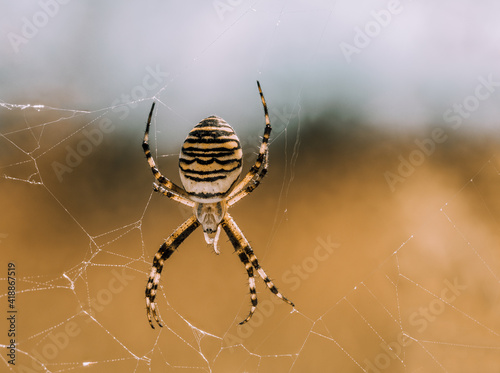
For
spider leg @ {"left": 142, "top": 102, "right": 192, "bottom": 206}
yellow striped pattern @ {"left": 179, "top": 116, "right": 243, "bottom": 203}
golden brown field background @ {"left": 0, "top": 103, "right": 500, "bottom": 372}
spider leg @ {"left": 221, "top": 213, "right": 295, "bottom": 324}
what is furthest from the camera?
golden brown field background @ {"left": 0, "top": 103, "right": 500, "bottom": 372}

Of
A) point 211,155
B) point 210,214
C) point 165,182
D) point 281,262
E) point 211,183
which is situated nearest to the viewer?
point 211,155

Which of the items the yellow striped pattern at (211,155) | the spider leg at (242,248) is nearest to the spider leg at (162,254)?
the spider leg at (242,248)

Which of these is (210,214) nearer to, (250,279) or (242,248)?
(242,248)

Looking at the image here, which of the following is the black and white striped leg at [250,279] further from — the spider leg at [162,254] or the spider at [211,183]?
the spider leg at [162,254]

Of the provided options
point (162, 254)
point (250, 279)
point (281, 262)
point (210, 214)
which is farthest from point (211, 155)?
point (281, 262)

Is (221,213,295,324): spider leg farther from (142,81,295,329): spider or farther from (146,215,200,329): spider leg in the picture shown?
(146,215,200,329): spider leg

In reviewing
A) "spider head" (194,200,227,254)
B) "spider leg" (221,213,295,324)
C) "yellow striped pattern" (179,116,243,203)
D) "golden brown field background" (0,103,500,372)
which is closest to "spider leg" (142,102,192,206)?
"spider head" (194,200,227,254)

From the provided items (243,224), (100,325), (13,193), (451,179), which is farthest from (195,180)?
(451,179)

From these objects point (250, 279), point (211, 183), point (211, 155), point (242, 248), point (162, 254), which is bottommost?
point (250, 279)

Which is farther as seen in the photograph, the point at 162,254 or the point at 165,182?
the point at 162,254
